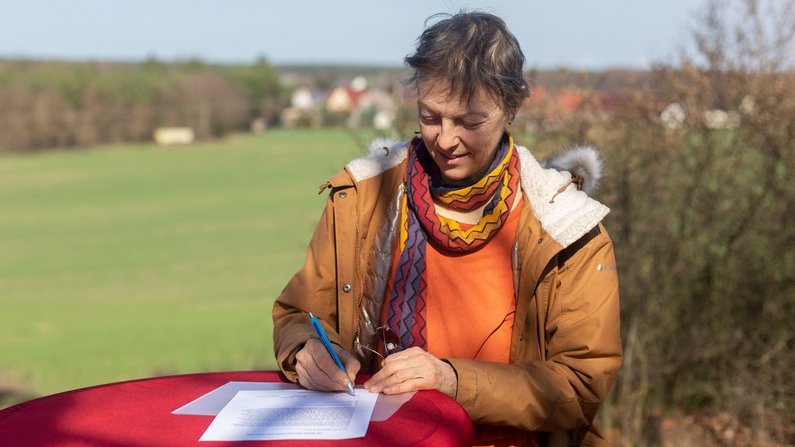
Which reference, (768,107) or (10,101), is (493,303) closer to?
(768,107)

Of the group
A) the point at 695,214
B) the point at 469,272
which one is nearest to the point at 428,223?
the point at 469,272

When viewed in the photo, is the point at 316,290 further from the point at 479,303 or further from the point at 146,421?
the point at 146,421

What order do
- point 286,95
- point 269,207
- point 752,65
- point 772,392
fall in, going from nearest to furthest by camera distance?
1. point 772,392
2. point 752,65
3. point 269,207
4. point 286,95

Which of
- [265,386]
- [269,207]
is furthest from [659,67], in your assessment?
[269,207]

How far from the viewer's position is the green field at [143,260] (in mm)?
13742

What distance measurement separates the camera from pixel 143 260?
2533 centimetres

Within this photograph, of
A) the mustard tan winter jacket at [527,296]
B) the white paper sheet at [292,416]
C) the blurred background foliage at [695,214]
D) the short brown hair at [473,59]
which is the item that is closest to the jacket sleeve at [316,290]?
the mustard tan winter jacket at [527,296]

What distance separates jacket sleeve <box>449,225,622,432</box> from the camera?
7.92 ft

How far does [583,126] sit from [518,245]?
3.73 m

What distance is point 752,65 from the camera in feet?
18.9

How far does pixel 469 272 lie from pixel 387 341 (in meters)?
0.28

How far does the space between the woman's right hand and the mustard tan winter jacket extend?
0.07 m

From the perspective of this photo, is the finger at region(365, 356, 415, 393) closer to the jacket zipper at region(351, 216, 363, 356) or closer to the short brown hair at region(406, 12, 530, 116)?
the jacket zipper at region(351, 216, 363, 356)

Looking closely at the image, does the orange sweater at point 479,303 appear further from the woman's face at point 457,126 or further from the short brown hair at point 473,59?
the short brown hair at point 473,59
